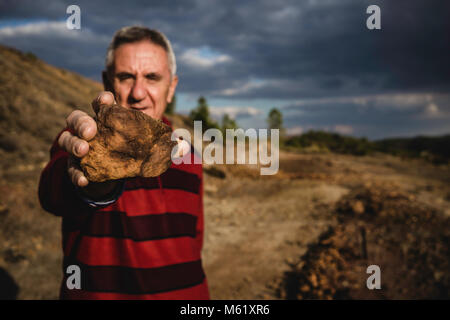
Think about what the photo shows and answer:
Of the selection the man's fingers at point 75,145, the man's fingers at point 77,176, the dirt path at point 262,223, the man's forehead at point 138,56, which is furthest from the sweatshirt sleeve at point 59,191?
the dirt path at point 262,223

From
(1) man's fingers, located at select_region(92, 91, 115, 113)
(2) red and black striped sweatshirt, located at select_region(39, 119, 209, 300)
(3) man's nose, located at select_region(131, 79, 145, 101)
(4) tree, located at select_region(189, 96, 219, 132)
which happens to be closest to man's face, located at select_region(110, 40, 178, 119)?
(3) man's nose, located at select_region(131, 79, 145, 101)

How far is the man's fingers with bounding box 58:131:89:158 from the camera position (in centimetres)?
137

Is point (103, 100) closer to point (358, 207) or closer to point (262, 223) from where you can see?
point (262, 223)

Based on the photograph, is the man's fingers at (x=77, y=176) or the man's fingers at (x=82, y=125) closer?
the man's fingers at (x=82, y=125)

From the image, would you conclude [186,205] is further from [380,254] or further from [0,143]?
[0,143]

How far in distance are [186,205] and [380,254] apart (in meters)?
5.45

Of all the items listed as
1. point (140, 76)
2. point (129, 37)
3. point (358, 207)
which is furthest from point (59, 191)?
point (358, 207)

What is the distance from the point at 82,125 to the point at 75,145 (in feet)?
0.36

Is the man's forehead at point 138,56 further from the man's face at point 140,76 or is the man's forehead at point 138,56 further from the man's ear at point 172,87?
the man's ear at point 172,87

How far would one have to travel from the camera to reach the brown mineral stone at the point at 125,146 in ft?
4.60

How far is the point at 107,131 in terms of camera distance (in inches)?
55.3

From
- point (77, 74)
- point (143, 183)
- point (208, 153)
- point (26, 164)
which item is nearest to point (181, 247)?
point (143, 183)

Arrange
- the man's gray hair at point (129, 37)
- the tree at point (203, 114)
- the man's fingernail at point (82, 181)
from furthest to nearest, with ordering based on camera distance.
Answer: the tree at point (203, 114)
the man's gray hair at point (129, 37)
the man's fingernail at point (82, 181)

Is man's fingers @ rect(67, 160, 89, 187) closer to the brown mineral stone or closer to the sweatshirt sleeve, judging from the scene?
the brown mineral stone
